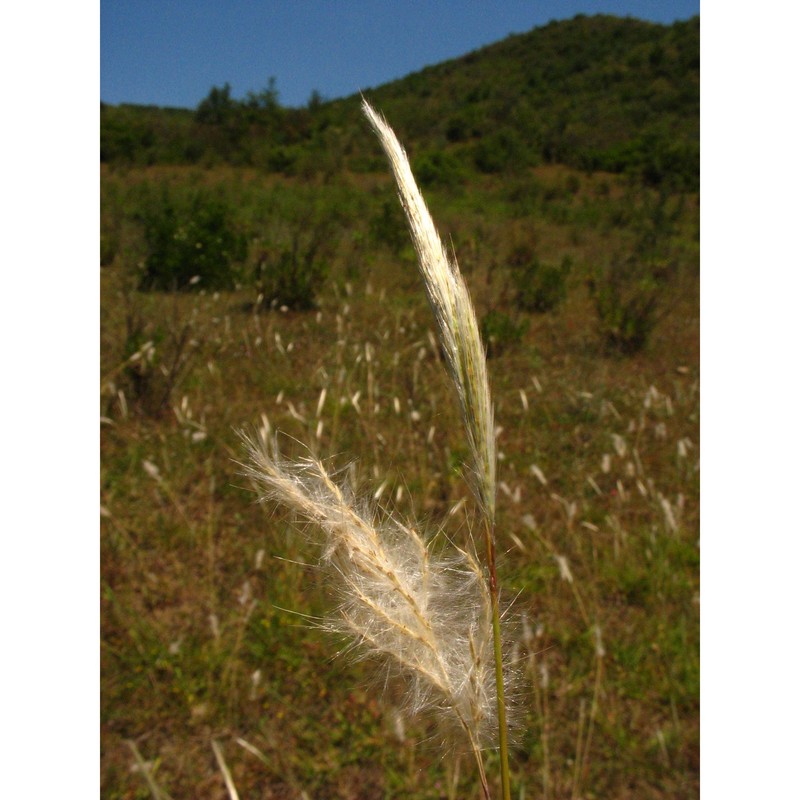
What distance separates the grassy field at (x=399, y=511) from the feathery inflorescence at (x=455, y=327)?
1.1 inches

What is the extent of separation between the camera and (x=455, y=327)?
13.0 inches

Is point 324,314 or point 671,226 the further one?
point 671,226

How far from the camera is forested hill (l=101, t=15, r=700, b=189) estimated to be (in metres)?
15.6

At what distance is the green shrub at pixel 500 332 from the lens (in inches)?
149

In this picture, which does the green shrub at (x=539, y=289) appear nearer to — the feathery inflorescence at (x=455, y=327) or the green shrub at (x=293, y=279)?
the green shrub at (x=293, y=279)

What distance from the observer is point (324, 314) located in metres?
4.29

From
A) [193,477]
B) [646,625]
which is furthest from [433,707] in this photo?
[193,477]

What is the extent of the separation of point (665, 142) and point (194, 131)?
12.9m

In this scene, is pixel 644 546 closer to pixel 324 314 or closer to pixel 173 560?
pixel 173 560

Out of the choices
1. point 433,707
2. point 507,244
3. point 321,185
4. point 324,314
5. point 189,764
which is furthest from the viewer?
point 321,185

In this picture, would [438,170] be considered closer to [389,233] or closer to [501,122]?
[501,122]

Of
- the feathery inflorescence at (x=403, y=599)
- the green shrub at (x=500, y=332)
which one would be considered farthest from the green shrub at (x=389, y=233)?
the feathery inflorescence at (x=403, y=599)

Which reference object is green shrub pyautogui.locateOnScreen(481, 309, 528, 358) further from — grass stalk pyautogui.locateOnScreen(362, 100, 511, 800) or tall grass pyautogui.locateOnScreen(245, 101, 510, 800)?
grass stalk pyautogui.locateOnScreen(362, 100, 511, 800)

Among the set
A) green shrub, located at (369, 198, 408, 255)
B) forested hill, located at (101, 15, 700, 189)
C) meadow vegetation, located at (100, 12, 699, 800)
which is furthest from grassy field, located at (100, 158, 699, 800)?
forested hill, located at (101, 15, 700, 189)
